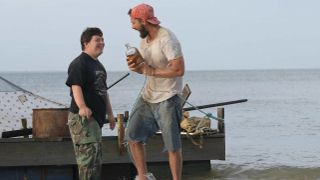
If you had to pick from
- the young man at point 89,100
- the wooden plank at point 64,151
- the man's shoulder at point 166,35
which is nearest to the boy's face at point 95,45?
the young man at point 89,100

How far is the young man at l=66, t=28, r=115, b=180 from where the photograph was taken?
5879 mm

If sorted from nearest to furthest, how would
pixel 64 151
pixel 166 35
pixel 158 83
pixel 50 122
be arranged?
pixel 166 35 < pixel 158 83 < pixel 50 122 < pixel 64 151

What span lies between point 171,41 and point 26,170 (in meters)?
4.57

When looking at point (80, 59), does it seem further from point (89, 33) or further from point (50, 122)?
point (50, 122)

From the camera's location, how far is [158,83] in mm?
6016

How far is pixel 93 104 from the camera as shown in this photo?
5.99 metres

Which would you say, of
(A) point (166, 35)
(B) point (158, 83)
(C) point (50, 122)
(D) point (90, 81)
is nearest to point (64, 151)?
(C) point (50, 122)

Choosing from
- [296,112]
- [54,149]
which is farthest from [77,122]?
[296,112]

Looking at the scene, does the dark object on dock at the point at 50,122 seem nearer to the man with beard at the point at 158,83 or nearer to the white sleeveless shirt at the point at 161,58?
the man with beard at the point at 158,83

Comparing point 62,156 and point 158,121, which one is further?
point 62,156

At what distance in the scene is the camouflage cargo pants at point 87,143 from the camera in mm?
5949

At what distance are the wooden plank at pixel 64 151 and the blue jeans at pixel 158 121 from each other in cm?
330

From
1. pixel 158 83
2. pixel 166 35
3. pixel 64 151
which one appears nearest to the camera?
pixel 166 35

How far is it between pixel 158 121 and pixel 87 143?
71 centimetres
